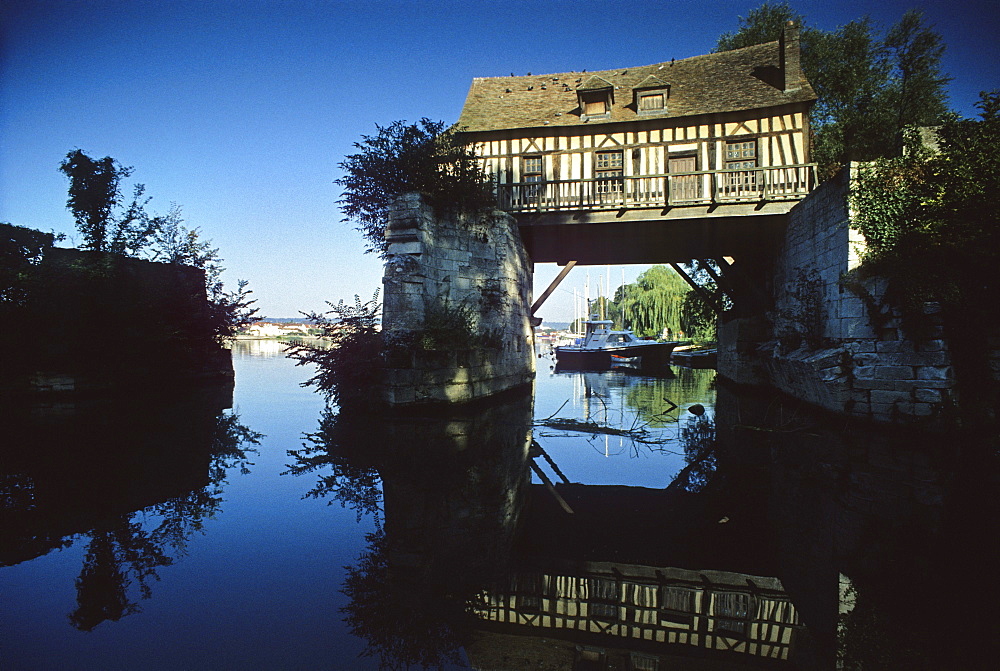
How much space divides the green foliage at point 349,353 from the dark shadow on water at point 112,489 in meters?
1.58

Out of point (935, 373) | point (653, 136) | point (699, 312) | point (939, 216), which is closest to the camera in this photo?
point (935, 373)

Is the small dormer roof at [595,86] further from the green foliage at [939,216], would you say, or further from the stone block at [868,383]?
the stone block at [868,383]

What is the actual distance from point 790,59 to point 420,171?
1087cm

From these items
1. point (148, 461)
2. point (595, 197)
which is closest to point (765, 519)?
point (148, 461)

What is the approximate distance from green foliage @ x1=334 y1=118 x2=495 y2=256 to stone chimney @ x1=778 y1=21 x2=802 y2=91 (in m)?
8.96

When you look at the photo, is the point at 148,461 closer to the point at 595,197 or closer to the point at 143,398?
the point at 143,398

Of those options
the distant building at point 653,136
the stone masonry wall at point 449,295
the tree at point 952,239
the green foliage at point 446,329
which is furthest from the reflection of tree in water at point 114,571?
the distant building at point 653,136

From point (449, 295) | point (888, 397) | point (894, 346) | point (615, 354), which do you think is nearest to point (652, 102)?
point (449, 295)

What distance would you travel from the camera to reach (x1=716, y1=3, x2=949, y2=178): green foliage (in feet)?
58.4

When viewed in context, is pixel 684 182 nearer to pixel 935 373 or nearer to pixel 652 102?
pixel 652 102

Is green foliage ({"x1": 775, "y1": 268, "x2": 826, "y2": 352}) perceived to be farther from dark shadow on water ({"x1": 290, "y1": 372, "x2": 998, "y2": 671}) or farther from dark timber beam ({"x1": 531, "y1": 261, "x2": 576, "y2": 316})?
dark timber beam ({"x1": 531, "y1": 261, "x2": 576, "y2": 316})

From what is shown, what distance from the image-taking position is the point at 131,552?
108 inches

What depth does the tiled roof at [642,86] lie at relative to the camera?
12.2m

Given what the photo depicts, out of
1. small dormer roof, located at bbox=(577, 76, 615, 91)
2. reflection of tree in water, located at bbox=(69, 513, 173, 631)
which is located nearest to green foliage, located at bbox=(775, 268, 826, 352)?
small dormer roof, located at bbox=(577, 76, 615, 91)
